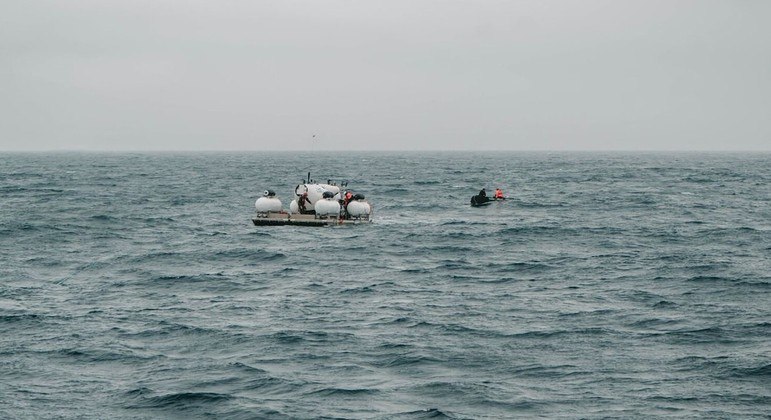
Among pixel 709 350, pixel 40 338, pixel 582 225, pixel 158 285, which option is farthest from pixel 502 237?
pixel 40 338

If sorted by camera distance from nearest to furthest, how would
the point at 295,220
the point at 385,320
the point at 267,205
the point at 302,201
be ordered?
the point at 385,320 < the point at 295,220 < the point at 267,205 < the point at 302,201

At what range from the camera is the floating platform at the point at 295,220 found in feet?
187

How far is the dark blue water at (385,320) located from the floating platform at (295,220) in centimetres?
67

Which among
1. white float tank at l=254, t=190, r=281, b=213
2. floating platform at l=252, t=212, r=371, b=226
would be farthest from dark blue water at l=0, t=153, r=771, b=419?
white float tank at l=254, t=190, r=281, b=213

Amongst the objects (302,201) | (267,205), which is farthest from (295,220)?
(267,205)

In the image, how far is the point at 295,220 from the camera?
57031 millimetres

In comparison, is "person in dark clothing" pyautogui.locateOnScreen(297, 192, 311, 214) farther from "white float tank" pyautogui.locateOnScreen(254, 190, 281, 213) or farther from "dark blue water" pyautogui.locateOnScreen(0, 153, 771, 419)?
"dark blue water" pyautogui.locateOnScreen(0, 153, 771, 419)

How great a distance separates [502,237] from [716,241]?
42.0 feet

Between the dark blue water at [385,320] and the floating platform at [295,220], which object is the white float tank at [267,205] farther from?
the dark blue water at [385,320]

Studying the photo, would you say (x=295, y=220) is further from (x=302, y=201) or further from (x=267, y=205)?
(x=267, y=205)

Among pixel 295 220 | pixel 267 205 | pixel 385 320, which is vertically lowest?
pixel 385 320

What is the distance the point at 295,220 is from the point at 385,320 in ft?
90.2

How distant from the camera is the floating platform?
187 ft

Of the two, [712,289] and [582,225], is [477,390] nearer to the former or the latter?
[712,289]
